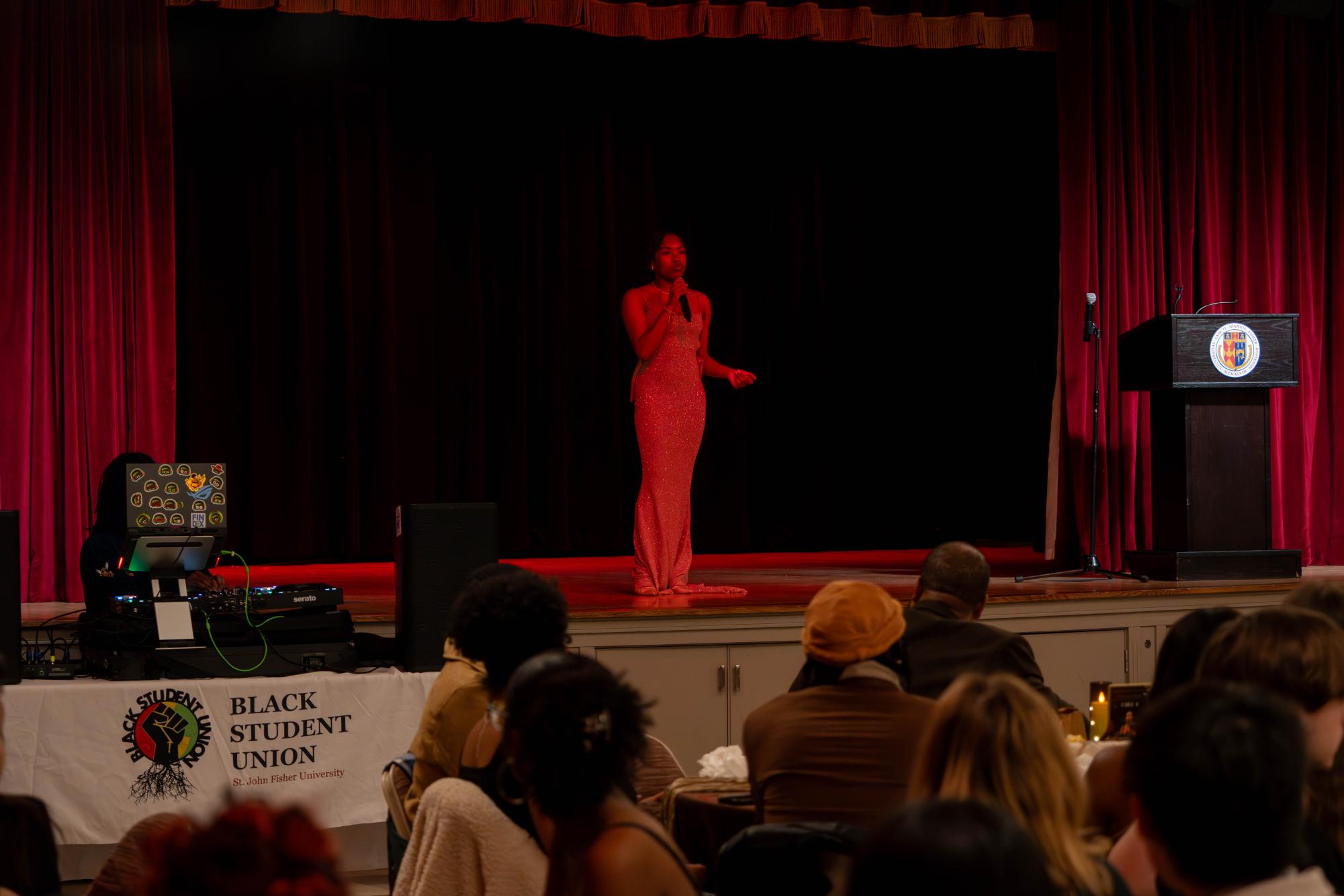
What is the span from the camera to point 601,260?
29.0 feet

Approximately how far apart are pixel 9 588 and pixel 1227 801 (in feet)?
12.9

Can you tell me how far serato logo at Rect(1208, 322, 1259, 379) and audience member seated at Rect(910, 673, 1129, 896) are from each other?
4987 mm

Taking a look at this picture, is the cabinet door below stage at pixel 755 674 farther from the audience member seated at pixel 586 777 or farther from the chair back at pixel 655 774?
the audience member seated at pixel 586 777

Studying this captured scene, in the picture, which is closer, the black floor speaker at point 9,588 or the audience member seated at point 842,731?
the audience member seated at point 842,731

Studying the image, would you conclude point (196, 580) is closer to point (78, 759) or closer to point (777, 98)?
point (78, 759)

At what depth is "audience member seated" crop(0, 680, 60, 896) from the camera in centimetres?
179

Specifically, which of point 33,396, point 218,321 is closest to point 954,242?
point 218,321

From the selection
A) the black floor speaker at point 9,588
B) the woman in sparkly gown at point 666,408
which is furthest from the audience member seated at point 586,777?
the woman in sparkly gown at point 666,408

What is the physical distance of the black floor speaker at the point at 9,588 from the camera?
4332 mm

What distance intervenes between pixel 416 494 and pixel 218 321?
1533mm

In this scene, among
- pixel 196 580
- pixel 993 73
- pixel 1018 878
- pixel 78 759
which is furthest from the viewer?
pixel 993 73

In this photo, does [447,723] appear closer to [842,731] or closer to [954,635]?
[842,731]

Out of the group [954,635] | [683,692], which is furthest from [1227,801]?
[683,692]

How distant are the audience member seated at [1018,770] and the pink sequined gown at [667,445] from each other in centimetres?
451
